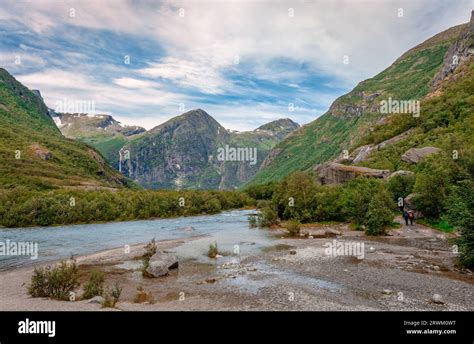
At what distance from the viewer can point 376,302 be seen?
19.5 m

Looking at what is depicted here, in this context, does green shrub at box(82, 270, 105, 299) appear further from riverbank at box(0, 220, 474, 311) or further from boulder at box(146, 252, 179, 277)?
boulder at box(146, 252, 179, 277)

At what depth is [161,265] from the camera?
3042cm

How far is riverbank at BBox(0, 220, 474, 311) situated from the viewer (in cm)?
1956

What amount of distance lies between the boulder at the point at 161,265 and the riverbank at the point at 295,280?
834 mm

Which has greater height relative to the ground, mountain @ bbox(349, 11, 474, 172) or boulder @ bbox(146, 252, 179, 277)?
mountain @ bbox(349, 11, 474, 172)

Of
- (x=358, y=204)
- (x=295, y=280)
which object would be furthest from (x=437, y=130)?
(x=295, y=280)

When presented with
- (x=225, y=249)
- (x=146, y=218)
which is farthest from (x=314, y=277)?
(x=146, y=218)

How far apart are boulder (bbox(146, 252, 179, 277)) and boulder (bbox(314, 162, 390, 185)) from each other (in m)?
64.8

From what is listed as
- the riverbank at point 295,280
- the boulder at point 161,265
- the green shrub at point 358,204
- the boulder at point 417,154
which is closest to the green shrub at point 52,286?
the riverbank at point 295,280

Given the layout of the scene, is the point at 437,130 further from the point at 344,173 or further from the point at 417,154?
the point at 344,173

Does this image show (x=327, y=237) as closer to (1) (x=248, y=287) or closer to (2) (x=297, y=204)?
(2) (x=297, y=204)

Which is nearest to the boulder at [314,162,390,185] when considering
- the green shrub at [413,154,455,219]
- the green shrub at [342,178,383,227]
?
the green shrub at [342,178,383,227]
